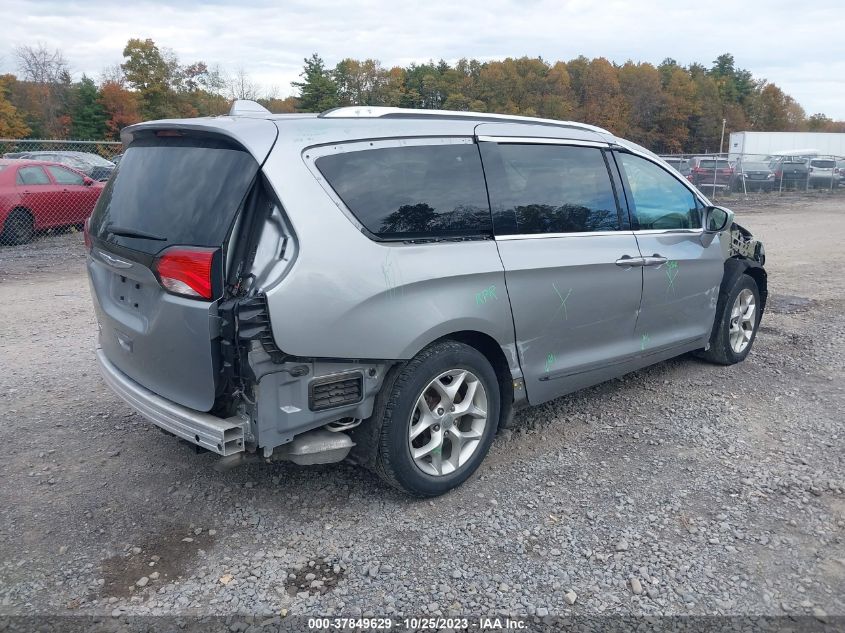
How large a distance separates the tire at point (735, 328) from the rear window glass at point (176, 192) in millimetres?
4021

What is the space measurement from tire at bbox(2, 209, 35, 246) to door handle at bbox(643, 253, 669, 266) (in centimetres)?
1135

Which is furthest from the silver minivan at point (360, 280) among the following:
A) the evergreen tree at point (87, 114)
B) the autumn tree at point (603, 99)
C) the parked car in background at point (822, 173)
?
the autumn tree at point (603, 99)

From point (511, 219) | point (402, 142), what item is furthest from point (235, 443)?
point (511, 219)

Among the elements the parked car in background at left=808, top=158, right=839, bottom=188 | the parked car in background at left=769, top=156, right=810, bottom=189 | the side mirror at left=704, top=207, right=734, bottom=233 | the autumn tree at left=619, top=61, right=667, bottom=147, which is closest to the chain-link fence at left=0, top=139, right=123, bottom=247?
the side mirror at left=704, top=207, right=734, bottom=233

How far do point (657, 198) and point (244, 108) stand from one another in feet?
9.39

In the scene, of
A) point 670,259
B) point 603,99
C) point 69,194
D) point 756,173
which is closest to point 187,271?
→ point 670,259

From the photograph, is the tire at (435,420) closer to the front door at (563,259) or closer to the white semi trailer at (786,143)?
the front door at (563,259)

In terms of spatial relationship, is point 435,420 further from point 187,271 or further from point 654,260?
point 654,260

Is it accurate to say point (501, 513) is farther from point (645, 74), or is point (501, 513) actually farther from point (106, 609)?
point (645, 74)

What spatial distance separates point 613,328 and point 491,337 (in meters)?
1.11

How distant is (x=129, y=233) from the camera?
325 cm

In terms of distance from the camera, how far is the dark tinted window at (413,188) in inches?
122

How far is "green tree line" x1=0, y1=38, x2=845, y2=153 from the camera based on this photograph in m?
50.9

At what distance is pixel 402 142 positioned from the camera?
11.0 ft
